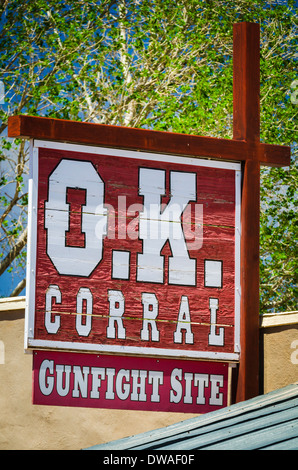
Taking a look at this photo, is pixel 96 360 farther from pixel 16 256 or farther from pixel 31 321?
pixel 16 256

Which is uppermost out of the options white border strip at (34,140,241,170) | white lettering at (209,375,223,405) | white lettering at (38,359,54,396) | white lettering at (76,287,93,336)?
white border strip at (34,140,241,170)

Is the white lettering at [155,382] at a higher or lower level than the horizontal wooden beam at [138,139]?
lower

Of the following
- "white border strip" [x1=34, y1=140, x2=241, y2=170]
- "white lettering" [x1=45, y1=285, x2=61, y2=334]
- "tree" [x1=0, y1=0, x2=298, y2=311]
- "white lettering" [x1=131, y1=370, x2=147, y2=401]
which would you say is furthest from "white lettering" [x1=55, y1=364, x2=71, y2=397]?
"tree" [x1=0, y1=0, x2=298, y2=311]

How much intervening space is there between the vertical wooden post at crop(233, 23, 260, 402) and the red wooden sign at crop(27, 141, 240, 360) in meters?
0.08

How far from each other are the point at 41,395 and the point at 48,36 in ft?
44.3

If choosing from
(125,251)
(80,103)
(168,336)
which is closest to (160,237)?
(125,251)

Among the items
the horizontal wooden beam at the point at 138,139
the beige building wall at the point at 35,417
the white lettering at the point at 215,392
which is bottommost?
the beige building wall at the point at 35,417

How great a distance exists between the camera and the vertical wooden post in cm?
750

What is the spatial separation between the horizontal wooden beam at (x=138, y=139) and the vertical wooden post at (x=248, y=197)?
5.3 inches

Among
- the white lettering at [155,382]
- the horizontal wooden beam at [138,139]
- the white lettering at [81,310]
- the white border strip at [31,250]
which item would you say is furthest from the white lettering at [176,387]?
the horizontal wooden beam at [138,139]

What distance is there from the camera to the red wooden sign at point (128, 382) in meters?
6.96

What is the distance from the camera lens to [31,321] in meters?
6.89

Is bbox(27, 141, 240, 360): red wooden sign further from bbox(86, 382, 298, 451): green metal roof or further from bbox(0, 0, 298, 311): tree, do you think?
bbox(0, 0, 298, 311): tree

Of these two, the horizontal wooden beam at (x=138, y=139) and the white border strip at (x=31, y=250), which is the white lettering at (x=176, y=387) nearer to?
the white border strip at (x=31, y=250)
